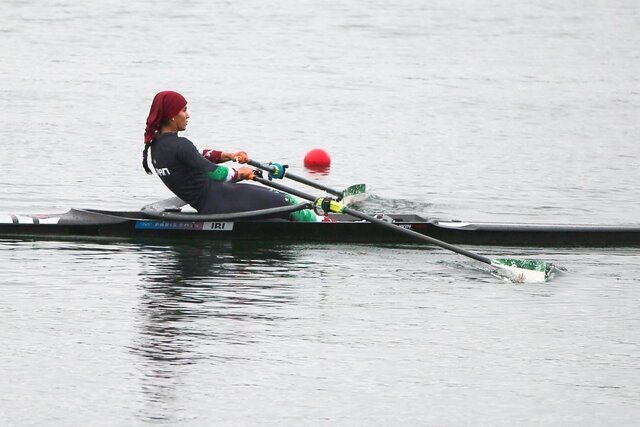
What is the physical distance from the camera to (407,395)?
9.82m

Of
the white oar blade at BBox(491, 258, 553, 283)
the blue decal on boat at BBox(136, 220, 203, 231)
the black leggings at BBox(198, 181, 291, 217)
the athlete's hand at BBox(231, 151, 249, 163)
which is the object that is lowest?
the white oar blade at BBox(491, 258, 553, 283)

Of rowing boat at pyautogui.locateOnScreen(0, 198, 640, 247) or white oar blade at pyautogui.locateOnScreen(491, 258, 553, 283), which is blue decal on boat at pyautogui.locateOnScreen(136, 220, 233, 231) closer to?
rowing boat at pyautogui.locateOnScreen(0, 198, 640, 247)

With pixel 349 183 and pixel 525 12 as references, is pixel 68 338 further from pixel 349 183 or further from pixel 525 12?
pixel 525 12

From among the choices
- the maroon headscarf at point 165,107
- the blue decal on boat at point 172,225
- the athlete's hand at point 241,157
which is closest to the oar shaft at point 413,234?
the athlete's hand at point 241,157

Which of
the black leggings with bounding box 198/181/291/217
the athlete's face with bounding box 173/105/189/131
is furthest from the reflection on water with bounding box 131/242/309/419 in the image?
the athlete's face with bounding box 173/105/189/131

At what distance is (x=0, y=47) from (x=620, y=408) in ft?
89.4

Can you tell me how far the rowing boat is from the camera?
14.1 m

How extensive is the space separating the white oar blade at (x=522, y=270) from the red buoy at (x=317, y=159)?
7639mm

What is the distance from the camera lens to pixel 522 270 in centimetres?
1321

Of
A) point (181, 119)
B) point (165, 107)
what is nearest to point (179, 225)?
point (181, 119)

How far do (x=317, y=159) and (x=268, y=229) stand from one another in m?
6.46

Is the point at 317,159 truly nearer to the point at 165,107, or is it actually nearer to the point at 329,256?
the point at 329,256


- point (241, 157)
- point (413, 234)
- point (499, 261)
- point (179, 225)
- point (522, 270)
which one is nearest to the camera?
point (522, 270)

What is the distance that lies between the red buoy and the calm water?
232mm
